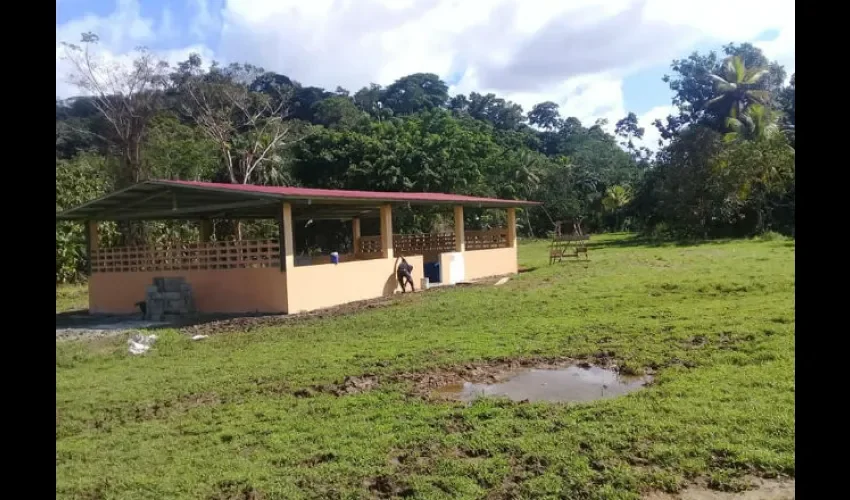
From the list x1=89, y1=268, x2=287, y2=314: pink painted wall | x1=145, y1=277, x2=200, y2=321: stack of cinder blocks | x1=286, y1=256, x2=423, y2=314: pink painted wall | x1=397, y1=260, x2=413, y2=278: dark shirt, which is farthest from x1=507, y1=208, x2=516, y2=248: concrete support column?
x1=145, y1=277, x2=200, y2=321: stack of cinder blocks

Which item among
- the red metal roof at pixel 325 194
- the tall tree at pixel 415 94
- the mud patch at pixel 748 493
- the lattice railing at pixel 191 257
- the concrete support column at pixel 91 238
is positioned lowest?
the mud patch at pixel 748 493

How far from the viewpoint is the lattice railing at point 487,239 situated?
2128 cm

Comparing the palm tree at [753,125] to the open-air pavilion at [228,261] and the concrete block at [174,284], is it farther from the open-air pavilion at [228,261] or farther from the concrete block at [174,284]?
the concrete block at [174,284]

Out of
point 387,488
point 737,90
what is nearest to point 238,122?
point 737,90

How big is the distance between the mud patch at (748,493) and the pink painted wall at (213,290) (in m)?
9.90

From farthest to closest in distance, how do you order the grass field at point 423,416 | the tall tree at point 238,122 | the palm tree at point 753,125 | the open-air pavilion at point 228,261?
the palm tree at point 753,125 < the tall tree at point 238,122 < the open-air pavilion at point 228,261 < the grass field at point 423,416

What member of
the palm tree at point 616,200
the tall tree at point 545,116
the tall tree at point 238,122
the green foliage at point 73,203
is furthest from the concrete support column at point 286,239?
the tall tree at point 545,116

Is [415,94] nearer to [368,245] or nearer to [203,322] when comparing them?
[368,245]

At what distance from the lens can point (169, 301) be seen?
13094 millimetres

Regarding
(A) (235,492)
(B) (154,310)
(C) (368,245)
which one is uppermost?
(C) (368,245)

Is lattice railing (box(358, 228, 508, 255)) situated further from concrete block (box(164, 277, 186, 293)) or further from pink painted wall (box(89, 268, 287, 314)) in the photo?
concrete block (box(164, 277, 186, 293))

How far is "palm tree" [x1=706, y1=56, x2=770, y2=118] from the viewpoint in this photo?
3325 cm

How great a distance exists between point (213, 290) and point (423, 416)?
30.6 feet
